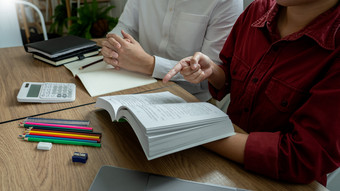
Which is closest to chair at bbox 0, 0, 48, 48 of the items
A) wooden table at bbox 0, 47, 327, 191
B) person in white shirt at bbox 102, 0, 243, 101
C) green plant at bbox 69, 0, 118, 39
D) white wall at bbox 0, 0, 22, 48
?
white wall at bbox 0, 0, 22, 48

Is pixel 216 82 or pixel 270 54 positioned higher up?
pixel 270 54

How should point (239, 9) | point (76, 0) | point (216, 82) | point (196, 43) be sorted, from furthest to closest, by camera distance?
1. point (76, 0)
2. point (196, 43)
3. point (239, 9)
4. point (216, 82)

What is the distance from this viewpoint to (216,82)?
0.93 m

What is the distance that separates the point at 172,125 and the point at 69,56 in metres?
0.76

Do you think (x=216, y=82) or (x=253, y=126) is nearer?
(x=253, y=126)

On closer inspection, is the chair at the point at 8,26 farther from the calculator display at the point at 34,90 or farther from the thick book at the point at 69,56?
the calculator display at the point at 34,90

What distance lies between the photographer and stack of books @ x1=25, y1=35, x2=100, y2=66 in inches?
40.0

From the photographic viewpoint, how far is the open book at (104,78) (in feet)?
2.77

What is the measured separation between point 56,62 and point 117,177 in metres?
0.72

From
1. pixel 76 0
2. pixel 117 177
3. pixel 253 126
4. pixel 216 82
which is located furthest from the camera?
pixel 76 0

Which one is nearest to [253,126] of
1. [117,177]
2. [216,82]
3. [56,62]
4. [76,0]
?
[216,82]

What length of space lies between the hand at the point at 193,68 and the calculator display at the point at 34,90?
0.43 meters

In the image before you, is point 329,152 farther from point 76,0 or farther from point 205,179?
point 76,0

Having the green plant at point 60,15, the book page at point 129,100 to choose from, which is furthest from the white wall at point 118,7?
the book page at point 129,100
